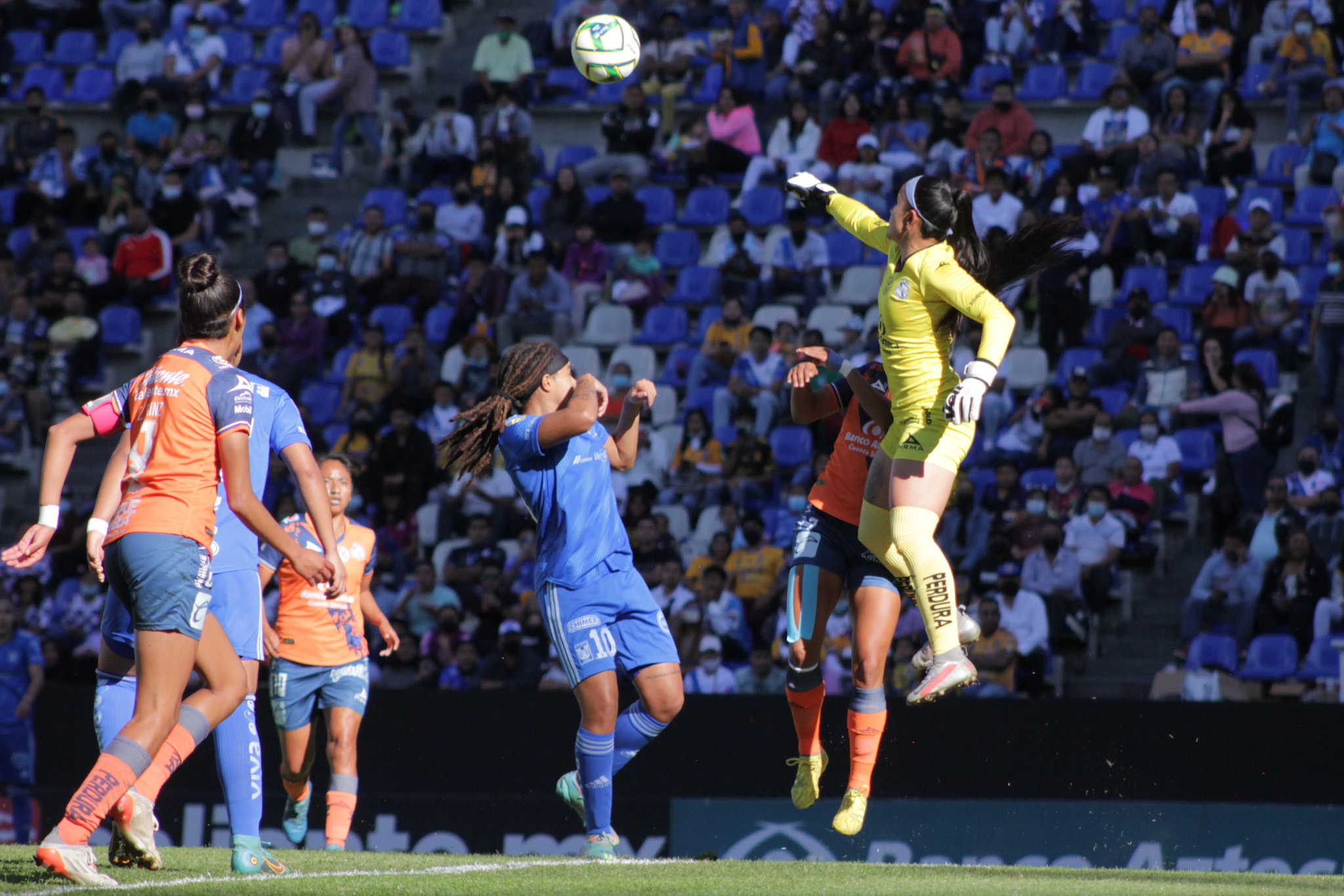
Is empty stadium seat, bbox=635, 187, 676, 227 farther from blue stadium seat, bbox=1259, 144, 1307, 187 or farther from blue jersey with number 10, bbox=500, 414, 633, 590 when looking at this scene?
blue jersey with number 10, bbox=500, 414, 633, 590

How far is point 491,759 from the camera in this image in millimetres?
11977

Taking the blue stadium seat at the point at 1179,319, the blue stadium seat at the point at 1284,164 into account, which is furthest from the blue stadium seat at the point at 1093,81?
the blue stadium seat at the point at 1179,319

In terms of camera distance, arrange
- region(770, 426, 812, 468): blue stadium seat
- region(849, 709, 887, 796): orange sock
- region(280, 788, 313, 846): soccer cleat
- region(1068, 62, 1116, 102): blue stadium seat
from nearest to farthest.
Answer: region(849, 709, 887, 796): orange sock, region(280, 788, 313, 846): soccer cleat, region(770, 426, 812, 468): blue stadium seat, region(1068, 62, 1116, 102): blue stadium seat

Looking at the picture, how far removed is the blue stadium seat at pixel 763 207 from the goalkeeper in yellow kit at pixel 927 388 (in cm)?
1052

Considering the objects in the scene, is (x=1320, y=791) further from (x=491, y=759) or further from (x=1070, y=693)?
(x=491, y=759)

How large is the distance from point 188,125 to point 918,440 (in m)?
16.3

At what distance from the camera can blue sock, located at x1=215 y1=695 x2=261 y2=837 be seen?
6.62 meters

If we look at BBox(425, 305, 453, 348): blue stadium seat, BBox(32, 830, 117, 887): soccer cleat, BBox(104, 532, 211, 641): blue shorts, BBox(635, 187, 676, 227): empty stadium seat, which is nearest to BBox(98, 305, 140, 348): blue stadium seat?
BBox(425, 305, 453, 348): blue stadium seat

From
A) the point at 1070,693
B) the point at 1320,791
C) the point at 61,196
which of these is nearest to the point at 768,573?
the point at 1070,693

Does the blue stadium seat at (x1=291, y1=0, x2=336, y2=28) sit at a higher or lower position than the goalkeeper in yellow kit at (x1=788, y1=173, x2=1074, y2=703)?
higher

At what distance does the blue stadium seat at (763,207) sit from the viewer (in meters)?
17.7

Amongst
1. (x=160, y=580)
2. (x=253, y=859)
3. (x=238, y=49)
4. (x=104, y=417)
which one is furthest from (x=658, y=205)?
(x=160, y=580)

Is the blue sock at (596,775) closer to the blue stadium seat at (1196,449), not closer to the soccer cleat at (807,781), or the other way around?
the soccer cleat at (807,781)

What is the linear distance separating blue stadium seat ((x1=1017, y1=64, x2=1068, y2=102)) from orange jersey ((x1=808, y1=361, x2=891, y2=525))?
11.1 metres
